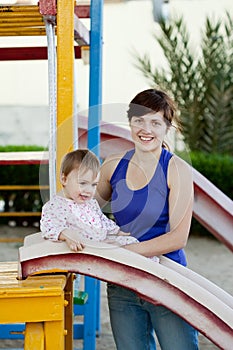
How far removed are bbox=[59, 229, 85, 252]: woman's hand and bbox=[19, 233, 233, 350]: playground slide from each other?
16mm

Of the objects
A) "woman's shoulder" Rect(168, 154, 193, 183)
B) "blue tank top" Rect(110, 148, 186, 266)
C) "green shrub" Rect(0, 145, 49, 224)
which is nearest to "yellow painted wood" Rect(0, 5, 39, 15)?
"blue tank top" Rect(110, 148, 186, 266)

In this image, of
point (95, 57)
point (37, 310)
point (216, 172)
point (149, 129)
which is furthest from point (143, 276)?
point (216, 172)

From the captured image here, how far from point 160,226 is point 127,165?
24cm

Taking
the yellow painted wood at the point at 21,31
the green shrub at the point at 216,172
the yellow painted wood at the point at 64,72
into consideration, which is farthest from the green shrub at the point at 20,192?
the yellow painted wood at the point at 64,72

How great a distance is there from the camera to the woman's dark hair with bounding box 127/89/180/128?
8.20ft

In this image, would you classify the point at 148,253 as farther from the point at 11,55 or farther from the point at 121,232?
the point at 11,55

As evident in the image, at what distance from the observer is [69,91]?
280cm

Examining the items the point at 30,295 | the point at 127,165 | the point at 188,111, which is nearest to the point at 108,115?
the point at 127,165

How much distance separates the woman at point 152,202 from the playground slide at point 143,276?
93mm

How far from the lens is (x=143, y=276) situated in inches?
93.6

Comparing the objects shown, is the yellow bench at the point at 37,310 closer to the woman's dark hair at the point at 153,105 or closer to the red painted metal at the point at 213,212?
the woman's dark hair at the point at 153,105

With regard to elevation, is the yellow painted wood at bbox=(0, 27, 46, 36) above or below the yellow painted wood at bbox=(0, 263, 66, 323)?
above

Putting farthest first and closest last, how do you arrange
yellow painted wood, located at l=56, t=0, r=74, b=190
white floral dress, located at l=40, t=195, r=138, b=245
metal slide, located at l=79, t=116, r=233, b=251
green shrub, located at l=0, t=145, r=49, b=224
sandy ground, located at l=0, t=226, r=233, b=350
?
green shrub, located at l=0, t=145, r=49, b=224, sandy ground, located at l=0, t=226, r=233, b=350, metal slide, located at l=79, t=116, r=233, b=251, yellow painted wood, located at l=56, t=0, r=74, b=190, white floral dress, located at l=40, t=195, r=138, b=245

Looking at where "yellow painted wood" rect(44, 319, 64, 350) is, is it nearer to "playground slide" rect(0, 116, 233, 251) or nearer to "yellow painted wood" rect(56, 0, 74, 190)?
"yellow painted wood" rect(56, 0, 74, 190)
